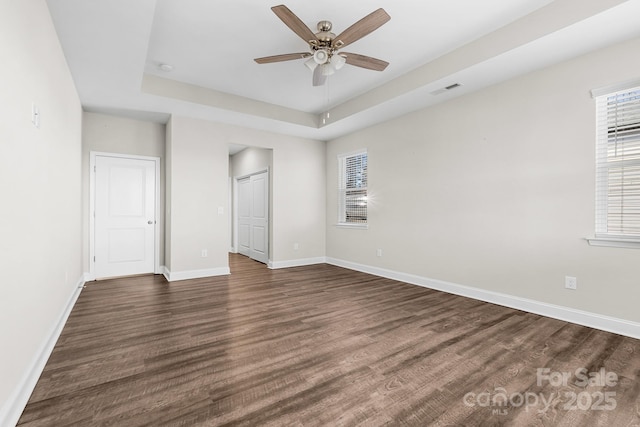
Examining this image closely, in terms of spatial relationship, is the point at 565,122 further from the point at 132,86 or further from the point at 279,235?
the point at 132,86

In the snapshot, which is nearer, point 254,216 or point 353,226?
point 353,226

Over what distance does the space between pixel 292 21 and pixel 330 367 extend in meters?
2.62

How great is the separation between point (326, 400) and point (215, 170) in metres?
4.21

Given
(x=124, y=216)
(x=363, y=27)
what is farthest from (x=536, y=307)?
(x=124, y=216)

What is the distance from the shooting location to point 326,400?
1.72 meters

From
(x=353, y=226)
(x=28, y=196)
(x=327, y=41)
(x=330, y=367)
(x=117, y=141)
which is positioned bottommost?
(x=330, y=367)

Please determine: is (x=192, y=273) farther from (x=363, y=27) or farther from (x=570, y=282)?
(x=570, y=282)

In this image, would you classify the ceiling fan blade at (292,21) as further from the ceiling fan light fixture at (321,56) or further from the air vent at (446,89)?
the air vent at (446,89)

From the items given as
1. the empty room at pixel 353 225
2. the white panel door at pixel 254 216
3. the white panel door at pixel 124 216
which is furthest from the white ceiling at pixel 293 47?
the white panel door at pixel 254 216

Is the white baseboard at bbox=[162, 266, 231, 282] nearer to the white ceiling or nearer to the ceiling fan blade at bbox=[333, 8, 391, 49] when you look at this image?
the white ceiling

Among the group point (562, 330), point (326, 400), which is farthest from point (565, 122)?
point (326, 400)

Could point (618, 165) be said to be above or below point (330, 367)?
above

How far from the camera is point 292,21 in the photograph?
2297mm

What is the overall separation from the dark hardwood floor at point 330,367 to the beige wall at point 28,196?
0.23 metres
